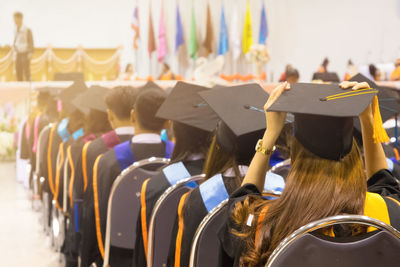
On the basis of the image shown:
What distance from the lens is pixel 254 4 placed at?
1539 centimetres

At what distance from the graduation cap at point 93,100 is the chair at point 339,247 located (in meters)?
2.68

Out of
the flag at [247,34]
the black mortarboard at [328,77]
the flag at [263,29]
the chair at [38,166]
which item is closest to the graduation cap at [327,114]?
the chair at [38,166]

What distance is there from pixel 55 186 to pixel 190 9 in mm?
11309

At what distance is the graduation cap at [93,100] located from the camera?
3836mm

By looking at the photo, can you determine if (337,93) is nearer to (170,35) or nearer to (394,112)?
(394,112)

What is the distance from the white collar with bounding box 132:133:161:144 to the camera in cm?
286

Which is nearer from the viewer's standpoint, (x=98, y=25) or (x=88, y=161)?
(x=88, y=161)

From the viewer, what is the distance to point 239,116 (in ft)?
6.45

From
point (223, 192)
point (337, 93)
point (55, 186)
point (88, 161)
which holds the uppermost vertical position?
point (337, 93)

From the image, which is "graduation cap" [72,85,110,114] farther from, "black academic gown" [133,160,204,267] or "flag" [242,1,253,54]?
"flag" [242,1,253,54]

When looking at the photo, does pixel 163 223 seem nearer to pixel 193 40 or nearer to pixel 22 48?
pixel 22 48

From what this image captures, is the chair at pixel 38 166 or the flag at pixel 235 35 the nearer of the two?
the chair at pixel 38 166

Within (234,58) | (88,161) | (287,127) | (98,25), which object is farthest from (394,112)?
(98,25)

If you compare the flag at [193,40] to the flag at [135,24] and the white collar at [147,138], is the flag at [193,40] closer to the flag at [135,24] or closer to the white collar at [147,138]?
the flag at [135,24]
